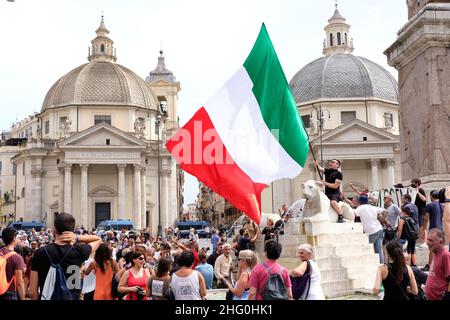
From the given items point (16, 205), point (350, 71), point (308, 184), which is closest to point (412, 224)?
point (308, 184)

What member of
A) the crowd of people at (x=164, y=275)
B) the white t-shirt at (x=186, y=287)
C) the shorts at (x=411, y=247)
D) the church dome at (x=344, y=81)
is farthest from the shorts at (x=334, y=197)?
the church dome at (x=344, y=81)

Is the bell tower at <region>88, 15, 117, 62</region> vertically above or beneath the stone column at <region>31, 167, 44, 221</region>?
above

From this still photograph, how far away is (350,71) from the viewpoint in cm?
6931

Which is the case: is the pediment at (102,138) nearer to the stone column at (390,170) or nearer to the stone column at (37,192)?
the stone column at (37,192)

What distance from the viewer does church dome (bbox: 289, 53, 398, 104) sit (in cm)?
6756

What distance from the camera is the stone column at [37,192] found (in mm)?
62763

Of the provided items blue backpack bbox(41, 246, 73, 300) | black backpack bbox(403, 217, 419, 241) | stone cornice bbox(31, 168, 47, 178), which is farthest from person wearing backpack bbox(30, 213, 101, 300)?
stone cornice bbox(31, 168, 47, 178)

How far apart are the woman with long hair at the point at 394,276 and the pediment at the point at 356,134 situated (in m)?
54.0

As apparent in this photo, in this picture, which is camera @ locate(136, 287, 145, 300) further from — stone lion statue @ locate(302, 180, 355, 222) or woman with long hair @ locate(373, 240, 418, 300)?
stone lion statue @ locate(302, 180, 355, 222)

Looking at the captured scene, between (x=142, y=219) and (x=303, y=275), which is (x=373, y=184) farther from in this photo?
(x=303, y=275)

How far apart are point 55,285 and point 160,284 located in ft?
4.49

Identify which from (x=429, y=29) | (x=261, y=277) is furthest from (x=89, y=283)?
(x=429, y=29)

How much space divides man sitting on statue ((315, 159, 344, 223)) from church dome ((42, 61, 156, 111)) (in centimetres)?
5615

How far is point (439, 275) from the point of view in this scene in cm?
655
